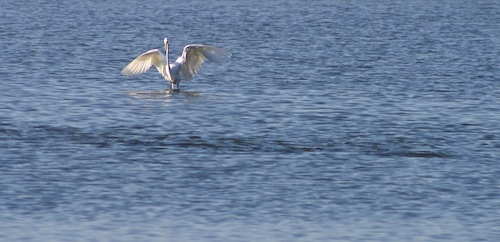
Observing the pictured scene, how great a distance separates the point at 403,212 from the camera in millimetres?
12641

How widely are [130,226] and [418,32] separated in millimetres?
21530

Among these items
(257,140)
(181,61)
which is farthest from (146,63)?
(257,140)

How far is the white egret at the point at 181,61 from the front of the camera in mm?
21422

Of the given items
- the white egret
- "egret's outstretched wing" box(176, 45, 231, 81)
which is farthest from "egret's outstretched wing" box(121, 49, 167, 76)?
"egret's outstretched wing" box(176, 45, 231, 81)

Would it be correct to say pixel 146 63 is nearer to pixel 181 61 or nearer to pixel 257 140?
pixel 181 61

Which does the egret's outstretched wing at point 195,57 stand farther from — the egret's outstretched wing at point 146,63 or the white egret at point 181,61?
the egret's outstretched wing at point 146,63

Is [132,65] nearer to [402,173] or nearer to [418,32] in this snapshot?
[402,173]

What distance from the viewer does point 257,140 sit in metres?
16.7

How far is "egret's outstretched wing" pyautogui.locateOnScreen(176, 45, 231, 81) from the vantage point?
2144 cm

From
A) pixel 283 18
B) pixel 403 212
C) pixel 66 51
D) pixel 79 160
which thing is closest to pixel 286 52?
pixel 66 51

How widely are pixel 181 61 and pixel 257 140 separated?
16.5 ft

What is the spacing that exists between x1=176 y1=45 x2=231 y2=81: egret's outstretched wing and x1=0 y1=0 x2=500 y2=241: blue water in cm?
34

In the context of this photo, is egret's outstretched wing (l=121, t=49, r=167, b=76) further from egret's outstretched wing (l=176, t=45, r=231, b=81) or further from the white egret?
egret's outstretched wing (l=176, t=45, r=231, b=81)

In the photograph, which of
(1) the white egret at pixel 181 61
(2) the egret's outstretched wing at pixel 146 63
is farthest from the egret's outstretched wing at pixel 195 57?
(2) the egret's outstretched wing at pixel 146 63
